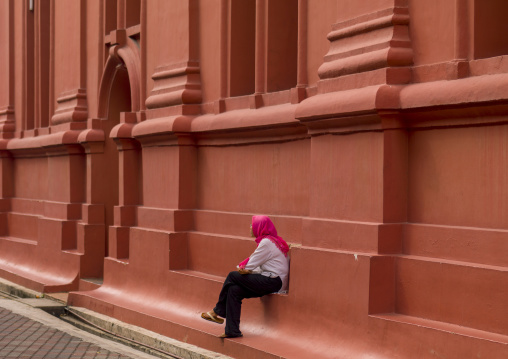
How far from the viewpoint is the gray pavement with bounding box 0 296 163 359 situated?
1062 cm

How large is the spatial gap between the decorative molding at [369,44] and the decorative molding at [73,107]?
823cm

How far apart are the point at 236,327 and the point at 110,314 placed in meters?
3.61

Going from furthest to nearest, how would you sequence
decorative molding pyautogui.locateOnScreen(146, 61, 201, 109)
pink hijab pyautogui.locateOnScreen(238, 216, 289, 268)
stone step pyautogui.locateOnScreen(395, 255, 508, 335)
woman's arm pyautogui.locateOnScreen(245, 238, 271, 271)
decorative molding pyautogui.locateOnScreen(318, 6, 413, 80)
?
decorative molding pyautogui.locateOnScreen(146, 61, 201, 109) → pink hijab pyautogui.locateOnScreen(238, 216, 289, 268) → woman's arm pyautogui.locateOnScreen(245, 238, 271, 271) → decorative molding pyautogui.locateOnScreen(318, 6, 413, 80) → stone step pyautogui.locateOnScreen(395, 255, 508, 335)

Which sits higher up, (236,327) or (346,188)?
(346,188)

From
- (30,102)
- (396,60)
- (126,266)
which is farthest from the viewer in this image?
(30,102)

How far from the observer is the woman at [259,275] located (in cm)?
983

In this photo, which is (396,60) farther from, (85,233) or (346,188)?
(85,233)

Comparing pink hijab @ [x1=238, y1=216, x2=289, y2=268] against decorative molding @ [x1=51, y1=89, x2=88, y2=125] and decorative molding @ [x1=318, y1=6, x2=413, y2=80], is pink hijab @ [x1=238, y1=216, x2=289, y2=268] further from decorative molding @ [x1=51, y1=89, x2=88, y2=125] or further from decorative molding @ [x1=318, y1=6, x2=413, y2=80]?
decorative molding @ [x1=51, y1=89, x2=88, y2=125]

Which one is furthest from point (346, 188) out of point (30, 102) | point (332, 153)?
point (30, 102)

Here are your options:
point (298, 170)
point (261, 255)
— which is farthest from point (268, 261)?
point (298, 170)

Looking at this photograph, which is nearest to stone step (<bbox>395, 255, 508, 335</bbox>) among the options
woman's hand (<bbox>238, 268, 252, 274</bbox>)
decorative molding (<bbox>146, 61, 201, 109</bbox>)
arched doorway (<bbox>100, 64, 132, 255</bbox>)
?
woman's hand (<bbox>238, 268, 252, 274</bbox>)

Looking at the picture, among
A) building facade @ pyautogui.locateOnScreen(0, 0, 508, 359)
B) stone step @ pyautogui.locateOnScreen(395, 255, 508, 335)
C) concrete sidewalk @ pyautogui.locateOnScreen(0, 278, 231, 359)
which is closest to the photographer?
stone step @ pyautogui.locateOnScreen(395, 255, 508, 335)

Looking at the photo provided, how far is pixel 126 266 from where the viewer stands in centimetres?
1381

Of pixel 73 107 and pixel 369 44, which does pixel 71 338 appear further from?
pixel 73 107
